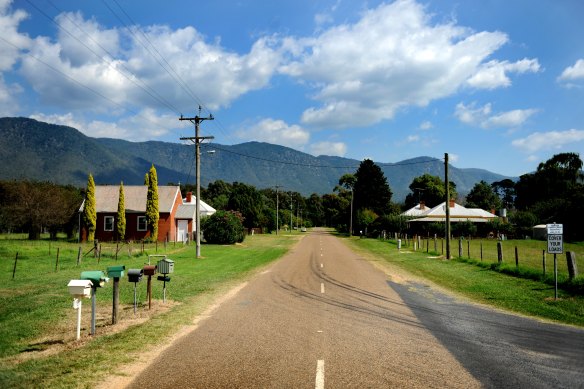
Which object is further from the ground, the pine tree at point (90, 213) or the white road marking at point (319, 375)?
the pine tree at point (90, 213)

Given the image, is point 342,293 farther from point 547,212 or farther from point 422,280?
point 547,212

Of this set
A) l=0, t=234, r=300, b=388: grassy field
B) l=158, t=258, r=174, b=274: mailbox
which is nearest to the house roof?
l=0, t=234, r=300, b=388: grassy field

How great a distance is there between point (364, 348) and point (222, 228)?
1591 inches

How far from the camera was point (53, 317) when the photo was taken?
11734 millimetres

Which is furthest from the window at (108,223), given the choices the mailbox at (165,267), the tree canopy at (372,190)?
the tree canopy at (372,190)

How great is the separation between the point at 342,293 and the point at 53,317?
8717 millimetres

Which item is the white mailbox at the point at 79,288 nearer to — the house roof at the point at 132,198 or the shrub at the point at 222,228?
the shrub at the point at 222,228

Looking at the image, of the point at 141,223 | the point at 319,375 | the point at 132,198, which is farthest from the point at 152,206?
the point at 319,375

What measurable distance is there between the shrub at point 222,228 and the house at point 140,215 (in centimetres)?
706

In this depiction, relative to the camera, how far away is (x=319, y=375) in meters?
6.99

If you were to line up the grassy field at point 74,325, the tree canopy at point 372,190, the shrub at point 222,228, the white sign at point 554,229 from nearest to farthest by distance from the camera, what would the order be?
the grassy field at point 74,325
the white sign at point 554,229
the shrub at point 222,228
the tree canopy at point 372,190

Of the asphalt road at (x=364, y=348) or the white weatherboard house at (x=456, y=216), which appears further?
the white weatherboard house at (x=456, y=216)

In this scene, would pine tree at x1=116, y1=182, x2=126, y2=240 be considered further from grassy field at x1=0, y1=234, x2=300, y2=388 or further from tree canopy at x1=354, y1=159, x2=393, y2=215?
tree canopy at x1=354, y1=159, x2=393, y2=215

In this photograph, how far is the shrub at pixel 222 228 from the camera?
48094 millimetres
